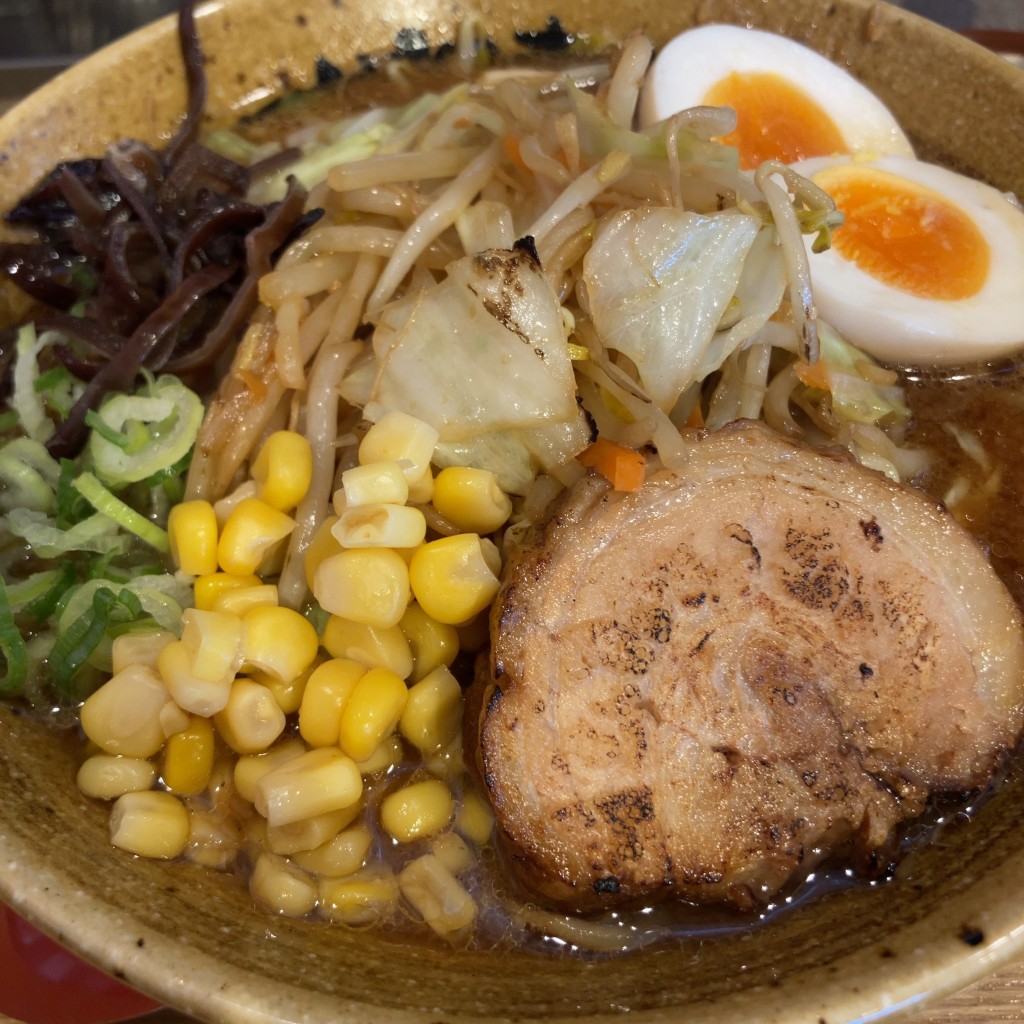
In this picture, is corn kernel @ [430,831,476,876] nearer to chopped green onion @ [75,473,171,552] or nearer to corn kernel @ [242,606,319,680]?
corn kernel @ [242,606,319,680]

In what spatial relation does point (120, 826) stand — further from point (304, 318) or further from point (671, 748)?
point (304, 318)

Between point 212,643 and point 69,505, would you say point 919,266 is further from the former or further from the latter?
point 69,505

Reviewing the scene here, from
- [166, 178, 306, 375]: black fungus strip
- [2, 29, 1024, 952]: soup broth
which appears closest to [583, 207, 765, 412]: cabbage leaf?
[2, 29, 1024, 952]: soup broth

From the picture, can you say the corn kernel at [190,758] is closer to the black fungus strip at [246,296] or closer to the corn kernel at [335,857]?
the corn kernel at [335,857]

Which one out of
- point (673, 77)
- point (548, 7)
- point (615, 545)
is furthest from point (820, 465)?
point (548, 7)

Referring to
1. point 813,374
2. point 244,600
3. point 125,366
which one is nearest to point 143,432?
point 125,366

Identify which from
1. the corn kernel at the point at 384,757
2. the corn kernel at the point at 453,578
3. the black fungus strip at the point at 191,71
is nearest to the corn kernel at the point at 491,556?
the corn kernel at the point at 453,578
